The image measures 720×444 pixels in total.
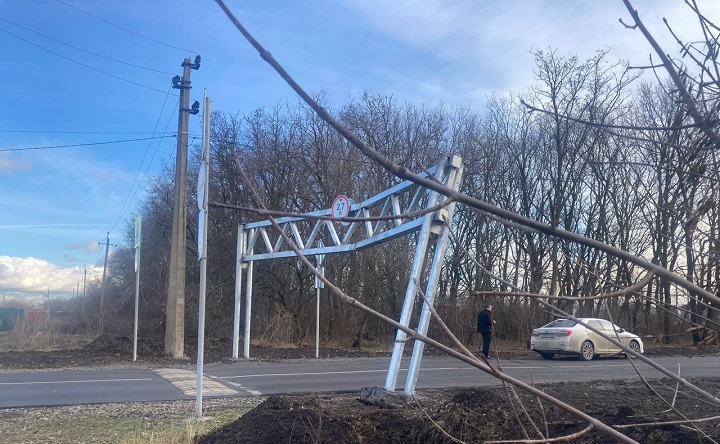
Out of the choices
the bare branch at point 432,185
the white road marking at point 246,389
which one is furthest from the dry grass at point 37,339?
the bare branch at point 432,185

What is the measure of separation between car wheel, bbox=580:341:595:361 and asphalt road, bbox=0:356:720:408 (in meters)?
1.24

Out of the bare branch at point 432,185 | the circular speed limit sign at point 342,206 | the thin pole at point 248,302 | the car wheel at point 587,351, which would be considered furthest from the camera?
the car wheel at point 587,351

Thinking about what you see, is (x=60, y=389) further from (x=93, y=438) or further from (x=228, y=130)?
(x=228, y=130)

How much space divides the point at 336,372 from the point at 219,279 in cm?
1562

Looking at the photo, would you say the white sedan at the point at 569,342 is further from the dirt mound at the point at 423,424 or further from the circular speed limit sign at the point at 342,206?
the dirt mound at the point at 423,424

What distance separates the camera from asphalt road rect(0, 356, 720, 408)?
37.4 feet

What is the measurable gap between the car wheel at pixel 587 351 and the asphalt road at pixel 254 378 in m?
1.24

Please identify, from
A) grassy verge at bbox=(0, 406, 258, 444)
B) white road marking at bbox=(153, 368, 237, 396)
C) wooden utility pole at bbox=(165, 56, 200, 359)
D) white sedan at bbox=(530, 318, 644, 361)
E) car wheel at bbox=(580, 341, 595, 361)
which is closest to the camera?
grassy verge at bbox=(0, 406, 258, 444)

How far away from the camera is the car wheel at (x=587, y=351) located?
20.3m

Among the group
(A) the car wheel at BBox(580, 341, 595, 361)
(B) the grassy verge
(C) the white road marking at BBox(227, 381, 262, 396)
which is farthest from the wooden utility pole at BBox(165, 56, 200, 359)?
(A) the car wheel at BBox(580, 341, 595, 361)

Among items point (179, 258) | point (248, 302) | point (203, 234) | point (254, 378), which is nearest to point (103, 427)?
point (203, 234)

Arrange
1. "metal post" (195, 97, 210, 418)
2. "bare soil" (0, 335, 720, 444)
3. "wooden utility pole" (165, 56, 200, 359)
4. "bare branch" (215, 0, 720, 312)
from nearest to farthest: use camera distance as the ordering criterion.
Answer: "bare branch" (215, 0, 720, 312) → "bare soil" (0, 335, 720, 444) → "metal post" (195, 97, 210, 418) → "wooden utility pole" (165, 56, 200, 359)

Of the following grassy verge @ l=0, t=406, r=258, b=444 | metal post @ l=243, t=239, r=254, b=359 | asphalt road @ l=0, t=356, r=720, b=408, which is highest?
metal post @ l=243, t=239, r=254, b=359

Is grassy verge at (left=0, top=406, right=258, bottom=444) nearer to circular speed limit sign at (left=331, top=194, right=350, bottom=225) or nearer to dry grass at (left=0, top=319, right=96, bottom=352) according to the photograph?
circular speed limit sign at (left=331, top=194, right=350, bottom=225)
